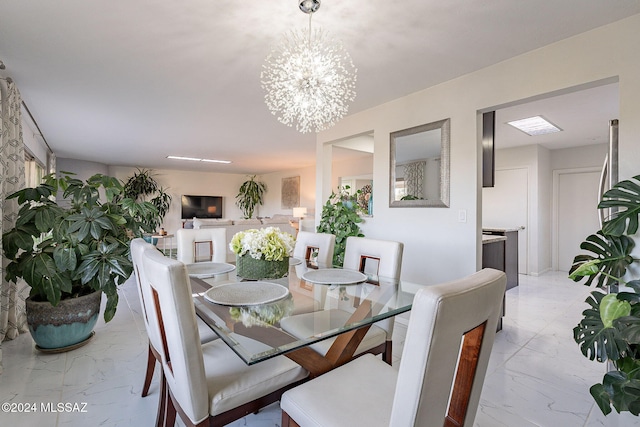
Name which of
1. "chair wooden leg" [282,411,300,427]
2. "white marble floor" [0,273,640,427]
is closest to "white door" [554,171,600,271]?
"white marble floor" [0,273,640,427]

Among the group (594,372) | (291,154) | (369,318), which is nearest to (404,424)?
(369,318)

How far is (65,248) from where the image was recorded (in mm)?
2197

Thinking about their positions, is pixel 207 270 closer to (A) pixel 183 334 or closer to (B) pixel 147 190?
(A) pixel 183 334

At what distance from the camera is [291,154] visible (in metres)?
6.47

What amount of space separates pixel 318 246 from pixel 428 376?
Result: 190cm

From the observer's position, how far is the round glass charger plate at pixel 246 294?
4.54ft

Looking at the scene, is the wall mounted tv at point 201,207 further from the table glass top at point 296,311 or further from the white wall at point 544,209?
the white wall at point 544,209

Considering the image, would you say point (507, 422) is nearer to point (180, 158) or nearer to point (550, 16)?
point (550, 16)

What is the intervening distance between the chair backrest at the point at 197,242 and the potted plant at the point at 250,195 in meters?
7.00

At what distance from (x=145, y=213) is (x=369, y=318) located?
2.24 m

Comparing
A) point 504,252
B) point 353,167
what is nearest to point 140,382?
point 504,252

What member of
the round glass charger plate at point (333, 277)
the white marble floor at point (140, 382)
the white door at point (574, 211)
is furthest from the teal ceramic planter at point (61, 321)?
the white door at point (574, 211)

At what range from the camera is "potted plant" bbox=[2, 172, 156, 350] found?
214cm

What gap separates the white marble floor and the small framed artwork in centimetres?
598
